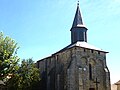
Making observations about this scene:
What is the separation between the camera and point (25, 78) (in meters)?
31.0

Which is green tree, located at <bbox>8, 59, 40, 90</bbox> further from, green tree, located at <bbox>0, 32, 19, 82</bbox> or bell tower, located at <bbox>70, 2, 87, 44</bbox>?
bell tower, located at <bbox>70, 2, 87, 44</bbox>

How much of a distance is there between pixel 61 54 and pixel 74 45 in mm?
2815

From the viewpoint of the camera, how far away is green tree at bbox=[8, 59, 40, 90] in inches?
1177

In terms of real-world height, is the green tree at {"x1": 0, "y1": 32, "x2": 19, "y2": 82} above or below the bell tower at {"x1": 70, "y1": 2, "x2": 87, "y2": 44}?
below

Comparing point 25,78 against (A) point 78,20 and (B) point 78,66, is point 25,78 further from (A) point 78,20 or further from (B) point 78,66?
(A) point 78,20

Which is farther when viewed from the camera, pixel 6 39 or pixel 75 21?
pixel 75 21

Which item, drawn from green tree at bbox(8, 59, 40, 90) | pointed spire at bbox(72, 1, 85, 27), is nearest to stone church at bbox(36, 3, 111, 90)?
pointed spire at bbox(72, 1, 85, 27)

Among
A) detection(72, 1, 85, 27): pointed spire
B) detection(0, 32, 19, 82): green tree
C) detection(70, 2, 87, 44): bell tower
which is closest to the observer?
detection(0, 32, 19, 82): green tree

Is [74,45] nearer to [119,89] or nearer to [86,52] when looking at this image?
[86,52]

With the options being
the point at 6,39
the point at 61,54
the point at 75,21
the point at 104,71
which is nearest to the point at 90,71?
the point at 104,71

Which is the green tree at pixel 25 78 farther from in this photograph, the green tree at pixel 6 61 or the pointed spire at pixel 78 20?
the pointed spire at pixel 78 20

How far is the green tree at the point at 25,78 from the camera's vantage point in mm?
29898

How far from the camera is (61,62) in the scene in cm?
3434

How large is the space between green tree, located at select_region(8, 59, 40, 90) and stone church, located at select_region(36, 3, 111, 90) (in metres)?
3.06
